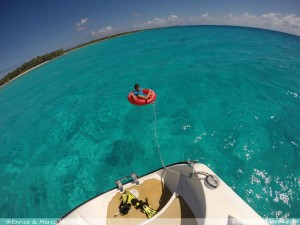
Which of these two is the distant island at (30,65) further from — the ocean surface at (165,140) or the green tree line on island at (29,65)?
the ocean surface at (165,140)

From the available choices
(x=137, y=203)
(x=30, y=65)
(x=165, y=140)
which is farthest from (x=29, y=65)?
(x=137, y=203)

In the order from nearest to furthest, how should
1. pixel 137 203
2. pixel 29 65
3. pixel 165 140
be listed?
pixel 137 203 < pixel 165 140 < pixel 29 65

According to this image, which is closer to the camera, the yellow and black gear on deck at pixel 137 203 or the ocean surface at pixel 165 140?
the yellow and black gear on deck at pixel 137 203

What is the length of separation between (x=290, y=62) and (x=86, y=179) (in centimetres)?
2729

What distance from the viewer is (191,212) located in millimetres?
4680

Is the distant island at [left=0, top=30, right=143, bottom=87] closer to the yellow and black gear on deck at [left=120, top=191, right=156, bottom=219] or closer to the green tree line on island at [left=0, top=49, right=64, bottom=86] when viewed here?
the green tree line on island at [left=0, top=49, right=64, bottom=86]

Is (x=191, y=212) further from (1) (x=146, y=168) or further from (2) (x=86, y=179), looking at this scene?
(2) (x=86, y=179)

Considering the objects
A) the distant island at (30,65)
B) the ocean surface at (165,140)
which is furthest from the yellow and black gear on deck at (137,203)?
the distant island at (30,65)

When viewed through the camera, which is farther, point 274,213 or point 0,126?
point 0,126

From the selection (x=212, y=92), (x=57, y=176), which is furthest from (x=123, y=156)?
(x=212, y=92)

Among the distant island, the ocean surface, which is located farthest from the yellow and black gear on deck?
the distant island

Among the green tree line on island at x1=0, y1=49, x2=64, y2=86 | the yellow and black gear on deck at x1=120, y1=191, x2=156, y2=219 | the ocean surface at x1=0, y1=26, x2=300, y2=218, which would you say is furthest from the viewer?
the green tree line on island at x1=0, y1=49, x2=64, y2=86

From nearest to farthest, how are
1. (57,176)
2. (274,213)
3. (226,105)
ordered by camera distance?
(274,213) < (57,176) < (226,105)

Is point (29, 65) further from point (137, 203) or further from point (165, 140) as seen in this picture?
point (137, 203)
